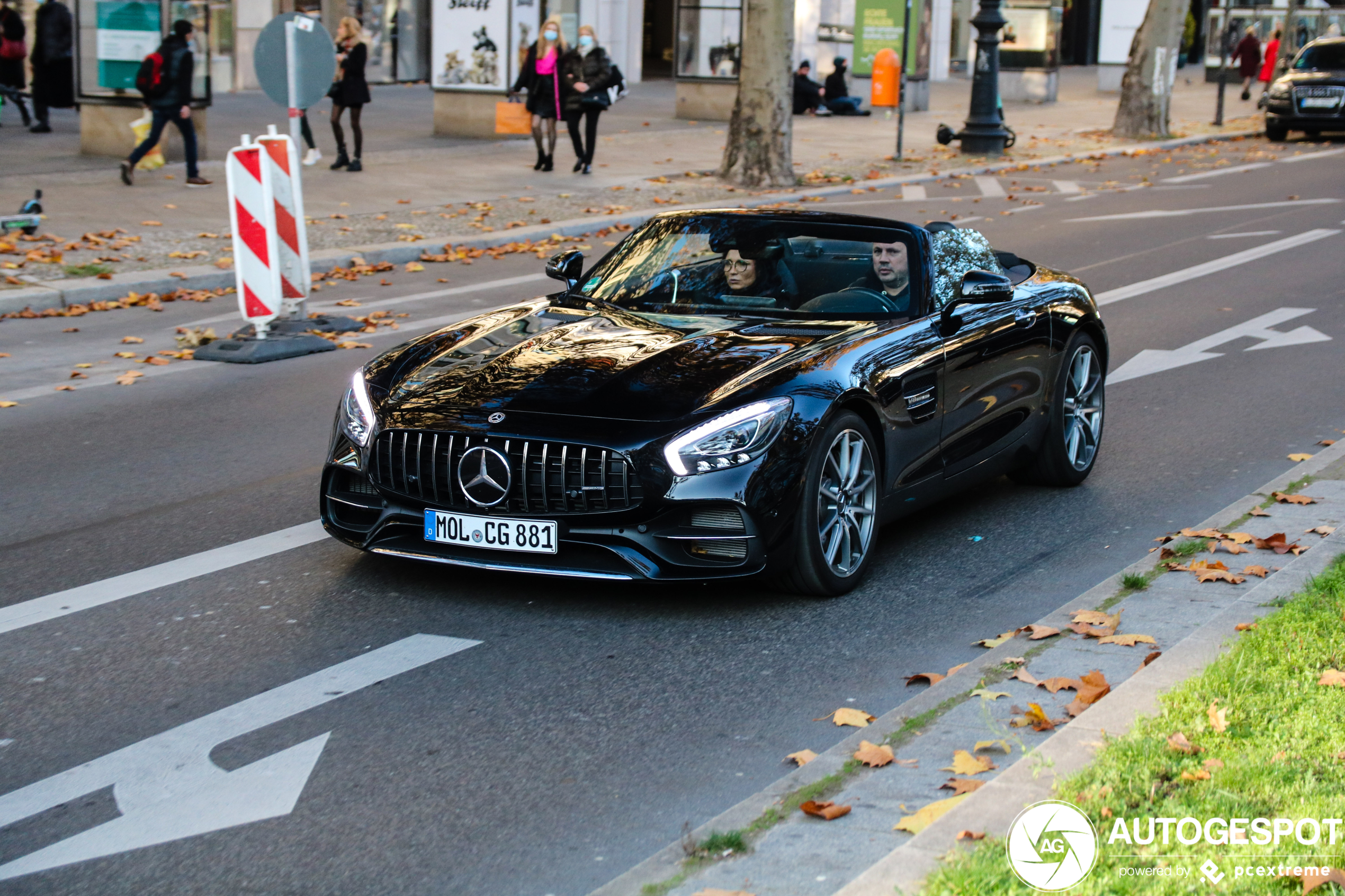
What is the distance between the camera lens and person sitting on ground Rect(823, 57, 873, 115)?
114 feet

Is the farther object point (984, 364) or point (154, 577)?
point (984, 364)

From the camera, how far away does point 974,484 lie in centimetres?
718

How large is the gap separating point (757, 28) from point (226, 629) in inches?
684

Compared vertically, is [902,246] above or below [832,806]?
above

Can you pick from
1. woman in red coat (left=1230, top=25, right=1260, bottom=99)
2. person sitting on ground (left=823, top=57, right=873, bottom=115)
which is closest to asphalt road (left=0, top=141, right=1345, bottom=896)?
person sitting on ground (left=823, top=57, right=873, bottom=115)

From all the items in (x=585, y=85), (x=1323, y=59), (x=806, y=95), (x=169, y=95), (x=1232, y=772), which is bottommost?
(x=1232, y=772)

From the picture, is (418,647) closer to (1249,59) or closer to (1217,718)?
(1217,718)

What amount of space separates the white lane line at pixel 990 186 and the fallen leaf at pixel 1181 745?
61.3 feet

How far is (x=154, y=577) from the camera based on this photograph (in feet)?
20.5

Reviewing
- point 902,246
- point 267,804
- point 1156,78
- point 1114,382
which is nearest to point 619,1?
Result: point 1156,78

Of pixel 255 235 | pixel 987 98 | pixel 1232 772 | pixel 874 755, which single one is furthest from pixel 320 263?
pixel 987 98

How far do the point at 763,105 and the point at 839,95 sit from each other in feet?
44.5

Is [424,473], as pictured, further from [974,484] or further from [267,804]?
[974,484]

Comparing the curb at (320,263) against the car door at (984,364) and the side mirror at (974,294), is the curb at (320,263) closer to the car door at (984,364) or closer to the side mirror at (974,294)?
the car door at (984,364)
